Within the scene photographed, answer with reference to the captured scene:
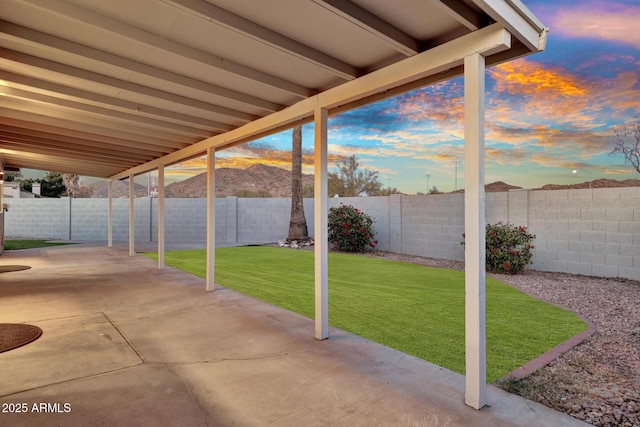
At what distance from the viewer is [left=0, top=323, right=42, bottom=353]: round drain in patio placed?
11.7 ft

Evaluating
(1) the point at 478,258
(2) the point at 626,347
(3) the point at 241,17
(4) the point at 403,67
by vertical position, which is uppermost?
(3) the point at 241,17

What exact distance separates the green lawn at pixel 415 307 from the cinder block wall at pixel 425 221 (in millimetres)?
1696

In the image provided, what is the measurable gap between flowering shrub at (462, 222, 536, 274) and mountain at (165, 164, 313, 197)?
3562cm

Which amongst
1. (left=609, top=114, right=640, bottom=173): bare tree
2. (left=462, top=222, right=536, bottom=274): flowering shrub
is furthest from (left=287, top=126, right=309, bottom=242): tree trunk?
(left=609, top=114, right=640, bottom=173): bare tree

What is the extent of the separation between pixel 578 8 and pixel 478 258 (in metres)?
18.1

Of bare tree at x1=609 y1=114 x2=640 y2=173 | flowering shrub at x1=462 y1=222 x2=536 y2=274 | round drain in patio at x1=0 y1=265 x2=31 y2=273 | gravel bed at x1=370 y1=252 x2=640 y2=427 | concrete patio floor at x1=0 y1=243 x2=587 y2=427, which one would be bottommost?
gravel bed at x1=370 y1=252 x2=640 y2=427

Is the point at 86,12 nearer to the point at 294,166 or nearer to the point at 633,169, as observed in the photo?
the point at 294,166

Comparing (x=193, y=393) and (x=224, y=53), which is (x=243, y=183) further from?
(x=193, y=393)

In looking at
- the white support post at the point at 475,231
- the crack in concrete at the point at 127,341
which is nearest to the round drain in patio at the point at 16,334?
the crack in concrete at the point at 127,341

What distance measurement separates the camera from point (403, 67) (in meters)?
2.99

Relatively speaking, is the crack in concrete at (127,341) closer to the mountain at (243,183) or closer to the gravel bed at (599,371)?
the gravel bed at (599,371)

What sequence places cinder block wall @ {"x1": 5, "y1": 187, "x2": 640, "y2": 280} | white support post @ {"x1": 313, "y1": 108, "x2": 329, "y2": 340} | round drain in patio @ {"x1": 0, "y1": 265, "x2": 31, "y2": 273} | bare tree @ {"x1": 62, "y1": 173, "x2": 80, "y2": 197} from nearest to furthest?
white support post @ {"x1": 313, "y1": 108, "x2": 329, "y2": 340}
cinder block wall @ {"x1": 5, "y1": 187, "x2": 640, "y2": 280}
round drain in patio @ {"x1": 0, "y1": 265, "x2": 31, "y2": 273}
bare tree @ {"x1": 62, "y1": 173, "x2": 80, "y2": 197}

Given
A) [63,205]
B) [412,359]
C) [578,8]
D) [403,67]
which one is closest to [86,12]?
[403,67]

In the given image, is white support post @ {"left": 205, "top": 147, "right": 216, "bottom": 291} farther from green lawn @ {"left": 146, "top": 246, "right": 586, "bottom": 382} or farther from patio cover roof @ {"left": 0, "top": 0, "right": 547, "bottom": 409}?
patio cover roof @ {"left": 0, "top": 0, "right": 547, "bottom": 409}
